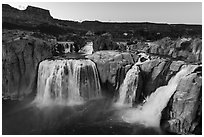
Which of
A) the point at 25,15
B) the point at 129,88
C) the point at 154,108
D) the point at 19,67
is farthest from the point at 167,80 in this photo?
the point at 25,15

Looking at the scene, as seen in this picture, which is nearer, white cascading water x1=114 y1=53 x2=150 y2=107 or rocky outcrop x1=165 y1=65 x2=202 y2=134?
rocky outcrop x1=165 y1=65 x2=202 y2=134

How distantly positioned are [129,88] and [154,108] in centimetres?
257

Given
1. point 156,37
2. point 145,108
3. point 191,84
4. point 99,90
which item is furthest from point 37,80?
point 156,37

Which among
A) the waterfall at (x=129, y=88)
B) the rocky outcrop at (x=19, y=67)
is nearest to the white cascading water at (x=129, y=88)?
the waterfall at (x=129, y=88)

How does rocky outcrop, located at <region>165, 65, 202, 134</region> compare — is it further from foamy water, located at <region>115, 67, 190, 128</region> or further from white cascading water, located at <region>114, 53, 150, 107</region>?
white cascading water, located at <region>114, 53, 150, 107</region>

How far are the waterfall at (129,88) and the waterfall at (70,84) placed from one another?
1.90 m

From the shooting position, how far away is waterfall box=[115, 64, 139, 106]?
16500 millimetres

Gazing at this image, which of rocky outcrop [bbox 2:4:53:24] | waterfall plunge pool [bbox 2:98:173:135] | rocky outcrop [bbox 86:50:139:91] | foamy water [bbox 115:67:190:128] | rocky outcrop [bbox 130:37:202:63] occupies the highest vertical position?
rocky outcrop [bbox 2:4:53:24]

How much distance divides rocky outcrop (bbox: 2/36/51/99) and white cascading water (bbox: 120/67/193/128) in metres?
8.37

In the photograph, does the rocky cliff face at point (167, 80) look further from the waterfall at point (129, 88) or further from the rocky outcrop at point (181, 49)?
the rocky outcrop at point (181, 49)

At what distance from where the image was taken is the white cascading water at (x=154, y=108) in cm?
1409

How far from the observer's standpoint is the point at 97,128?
13.2 metres

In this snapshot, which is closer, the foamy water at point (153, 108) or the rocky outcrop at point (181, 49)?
the foamy water at point (153, 108)

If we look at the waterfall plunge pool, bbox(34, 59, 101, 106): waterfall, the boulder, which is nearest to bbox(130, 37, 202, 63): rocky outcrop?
the boulder
